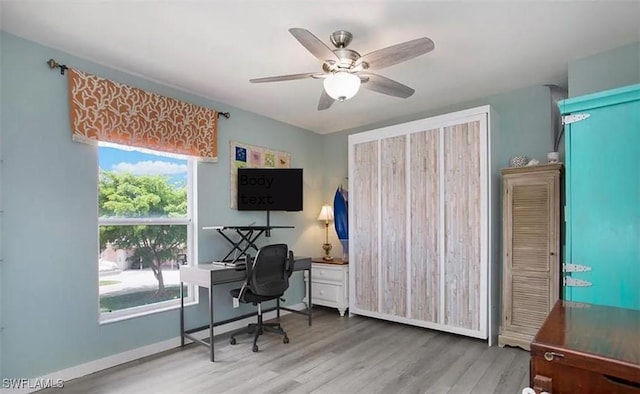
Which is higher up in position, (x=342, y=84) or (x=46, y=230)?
(x=342, y=84)

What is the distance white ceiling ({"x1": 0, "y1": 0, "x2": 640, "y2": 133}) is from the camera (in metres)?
2.16

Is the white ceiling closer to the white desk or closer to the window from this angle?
the window

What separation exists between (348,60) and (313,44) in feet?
1.19

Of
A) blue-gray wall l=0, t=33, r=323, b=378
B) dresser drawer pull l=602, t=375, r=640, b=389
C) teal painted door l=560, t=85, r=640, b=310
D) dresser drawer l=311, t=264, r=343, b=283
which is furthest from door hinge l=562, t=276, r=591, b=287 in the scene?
blue-gray wall l=0, t=33, r=323, b=378

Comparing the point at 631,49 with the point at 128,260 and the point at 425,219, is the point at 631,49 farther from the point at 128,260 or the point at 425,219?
the point at 128,260

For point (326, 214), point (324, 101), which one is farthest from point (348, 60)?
point (326, 214)

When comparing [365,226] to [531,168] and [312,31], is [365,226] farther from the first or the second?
[312,31]

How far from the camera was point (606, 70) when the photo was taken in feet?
9.09

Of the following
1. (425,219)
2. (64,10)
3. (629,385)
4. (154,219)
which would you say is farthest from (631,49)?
(154,219)

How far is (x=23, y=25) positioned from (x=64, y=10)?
44 cm

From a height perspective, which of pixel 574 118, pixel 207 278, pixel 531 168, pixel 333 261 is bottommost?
pixel 333 261

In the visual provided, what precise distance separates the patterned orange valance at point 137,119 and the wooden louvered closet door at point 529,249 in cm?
305

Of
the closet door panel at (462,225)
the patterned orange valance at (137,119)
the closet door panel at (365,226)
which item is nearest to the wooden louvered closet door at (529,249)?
the closet door panel at (462,225)

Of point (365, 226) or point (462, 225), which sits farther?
point (365, 226)
